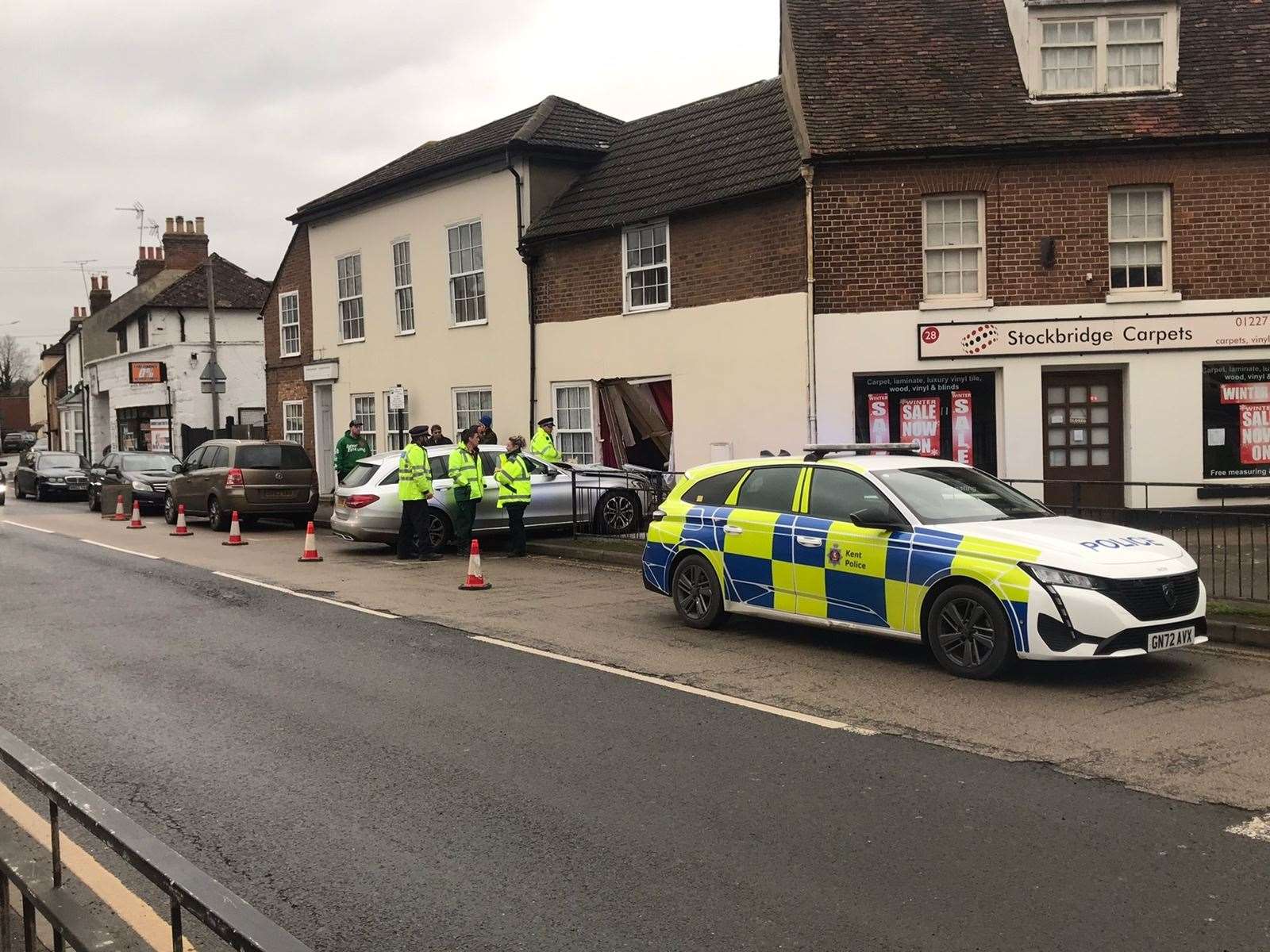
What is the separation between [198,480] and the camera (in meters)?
22.6

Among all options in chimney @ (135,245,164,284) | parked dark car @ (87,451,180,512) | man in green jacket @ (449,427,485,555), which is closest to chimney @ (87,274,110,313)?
chimney @ (135,245,164,284)

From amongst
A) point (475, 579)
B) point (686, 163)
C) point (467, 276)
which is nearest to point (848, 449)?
point (475, 579)

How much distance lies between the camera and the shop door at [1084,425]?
56.6ft

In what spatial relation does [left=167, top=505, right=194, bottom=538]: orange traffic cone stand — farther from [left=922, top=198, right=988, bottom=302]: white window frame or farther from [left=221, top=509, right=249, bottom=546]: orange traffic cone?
[left=922, top=198, right=988, bottom=302]: white window frame

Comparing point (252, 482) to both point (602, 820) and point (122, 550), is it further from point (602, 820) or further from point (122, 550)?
point (602, 820)

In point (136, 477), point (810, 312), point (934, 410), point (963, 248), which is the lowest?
point (136, 477)

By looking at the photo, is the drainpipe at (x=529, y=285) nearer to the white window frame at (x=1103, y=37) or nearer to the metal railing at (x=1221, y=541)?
the white window frame at (x=1103, y=37)

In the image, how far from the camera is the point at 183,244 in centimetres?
5291

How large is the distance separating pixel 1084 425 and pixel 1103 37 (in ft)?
18.6

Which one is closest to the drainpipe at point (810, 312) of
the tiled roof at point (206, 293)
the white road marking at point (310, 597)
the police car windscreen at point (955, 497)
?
the police car windscreen at point (955, 497)

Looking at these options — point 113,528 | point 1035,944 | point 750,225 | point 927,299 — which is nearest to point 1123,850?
point 1035,944

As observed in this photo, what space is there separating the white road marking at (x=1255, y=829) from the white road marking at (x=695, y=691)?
2096 millimetres

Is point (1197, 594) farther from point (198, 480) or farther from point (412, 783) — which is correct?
point (198, 480)

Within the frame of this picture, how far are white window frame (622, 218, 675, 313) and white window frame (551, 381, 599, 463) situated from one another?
1710 millimetres
